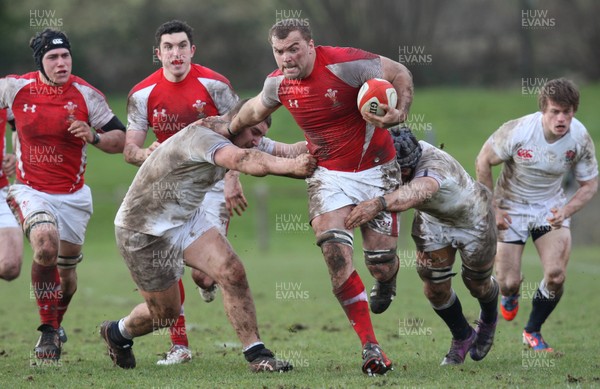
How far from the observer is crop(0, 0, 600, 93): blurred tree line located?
126ft

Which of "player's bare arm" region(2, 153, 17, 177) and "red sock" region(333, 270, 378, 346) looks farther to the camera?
"player's bare arm" region(2, 153, 17, 177)

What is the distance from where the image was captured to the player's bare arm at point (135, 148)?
8.88m

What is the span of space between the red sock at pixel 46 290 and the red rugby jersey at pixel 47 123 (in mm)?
867

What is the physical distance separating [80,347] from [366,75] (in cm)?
425

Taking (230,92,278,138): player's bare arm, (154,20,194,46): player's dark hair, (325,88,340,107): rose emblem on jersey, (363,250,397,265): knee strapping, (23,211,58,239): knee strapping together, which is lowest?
(363,250,397,265): knee strapping

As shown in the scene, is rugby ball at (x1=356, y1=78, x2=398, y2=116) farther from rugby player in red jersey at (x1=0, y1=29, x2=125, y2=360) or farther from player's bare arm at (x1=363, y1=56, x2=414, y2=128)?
rugby player in red jersey at (x1=0, y1=29, x2=125, y2=360)

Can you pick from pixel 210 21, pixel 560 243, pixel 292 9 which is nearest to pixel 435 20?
pixel 292 9

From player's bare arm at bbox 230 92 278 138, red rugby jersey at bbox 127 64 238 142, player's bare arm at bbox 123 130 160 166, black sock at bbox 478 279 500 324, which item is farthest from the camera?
red rugby jersey at bbox 127 64 238 142

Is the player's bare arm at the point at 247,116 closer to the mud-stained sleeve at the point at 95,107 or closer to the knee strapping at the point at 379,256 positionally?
the knee strapping at the point at 379,256

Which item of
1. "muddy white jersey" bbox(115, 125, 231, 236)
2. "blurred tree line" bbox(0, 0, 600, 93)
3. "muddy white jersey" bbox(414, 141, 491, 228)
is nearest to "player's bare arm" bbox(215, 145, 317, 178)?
"muddy white jersey" bbox(115, 125, 231, 236)

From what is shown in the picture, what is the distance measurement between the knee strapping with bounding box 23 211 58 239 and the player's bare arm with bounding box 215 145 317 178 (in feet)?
8.16

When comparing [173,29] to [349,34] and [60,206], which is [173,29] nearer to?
[60,206]

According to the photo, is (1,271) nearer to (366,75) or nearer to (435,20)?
(366,75)

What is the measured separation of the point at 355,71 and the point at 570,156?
2.82 meters
